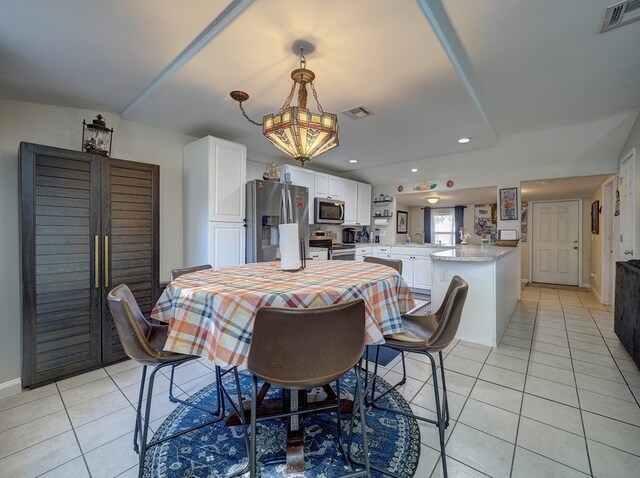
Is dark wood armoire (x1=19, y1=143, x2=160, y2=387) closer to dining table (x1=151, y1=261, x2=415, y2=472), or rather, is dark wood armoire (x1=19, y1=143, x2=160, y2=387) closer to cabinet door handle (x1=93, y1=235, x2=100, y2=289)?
cabinet door handle (x1=93, y1=235, x2=100, y2=289)

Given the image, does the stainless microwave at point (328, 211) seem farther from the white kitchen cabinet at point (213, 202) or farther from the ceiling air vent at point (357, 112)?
the ceiling air vent at point (357, 112)

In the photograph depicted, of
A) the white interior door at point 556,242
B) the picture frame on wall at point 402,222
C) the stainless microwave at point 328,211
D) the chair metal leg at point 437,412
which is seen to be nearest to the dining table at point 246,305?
the chair metal leg at point 437,412

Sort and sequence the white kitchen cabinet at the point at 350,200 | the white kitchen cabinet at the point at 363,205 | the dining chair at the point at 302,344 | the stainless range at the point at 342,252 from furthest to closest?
1. the white kitchen cabinet at the point at 363,205
2. the white kitchen cabinet at the point at 350,200
3. the stainless range at the point at 342,252
4. the dining chair at the point at 302,344

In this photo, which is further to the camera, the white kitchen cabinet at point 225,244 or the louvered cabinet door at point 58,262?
the white kitchen cabinet at point 225,244

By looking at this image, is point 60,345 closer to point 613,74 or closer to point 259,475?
point 259,475

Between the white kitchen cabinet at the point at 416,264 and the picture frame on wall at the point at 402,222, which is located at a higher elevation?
the picture frame on wall at the point at 402,222

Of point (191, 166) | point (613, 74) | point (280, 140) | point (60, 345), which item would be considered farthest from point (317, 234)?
point (613, 74)

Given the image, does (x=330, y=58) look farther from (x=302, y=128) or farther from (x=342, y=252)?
(x=342, y=252)

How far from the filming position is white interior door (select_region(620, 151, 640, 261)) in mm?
3008

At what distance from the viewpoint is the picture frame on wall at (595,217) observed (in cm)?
502

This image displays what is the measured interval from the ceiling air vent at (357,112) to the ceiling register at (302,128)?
0.86m

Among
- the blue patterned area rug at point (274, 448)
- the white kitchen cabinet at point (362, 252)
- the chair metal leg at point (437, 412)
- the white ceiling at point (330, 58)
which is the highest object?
the white ceiling at point (330, 58)

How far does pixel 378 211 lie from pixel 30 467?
19.1 ft

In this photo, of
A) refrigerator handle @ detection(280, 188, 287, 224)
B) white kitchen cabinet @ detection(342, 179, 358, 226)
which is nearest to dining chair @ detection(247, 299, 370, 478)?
refrigerator handle @ detection(280, 188, 287, 224)
